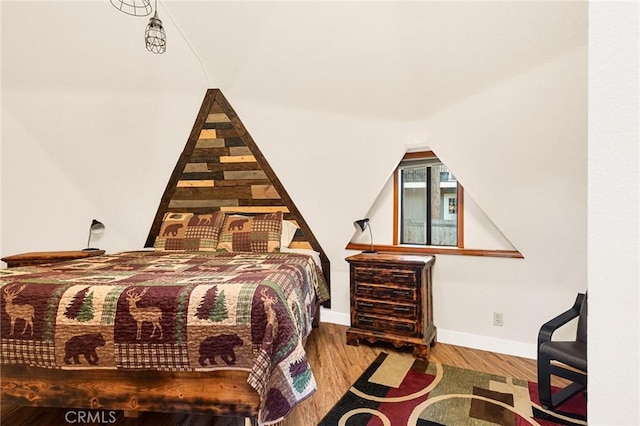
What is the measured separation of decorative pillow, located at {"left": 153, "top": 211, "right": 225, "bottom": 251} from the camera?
3195 millimetres

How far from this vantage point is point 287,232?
3.38 meters

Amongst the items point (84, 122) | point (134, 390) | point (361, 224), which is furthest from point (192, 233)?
point (134, 390)

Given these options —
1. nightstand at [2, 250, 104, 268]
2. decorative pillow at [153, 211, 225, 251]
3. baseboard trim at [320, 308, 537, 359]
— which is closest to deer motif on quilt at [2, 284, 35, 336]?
decorative pillow at [153, 211, 225, 251]

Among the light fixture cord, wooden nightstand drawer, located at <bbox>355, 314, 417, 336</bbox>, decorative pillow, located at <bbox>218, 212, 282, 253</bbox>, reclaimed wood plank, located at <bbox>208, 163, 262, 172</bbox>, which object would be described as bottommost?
wooden nightstand drawer, located at <bbox>355, 314, 417, 336</bbox>

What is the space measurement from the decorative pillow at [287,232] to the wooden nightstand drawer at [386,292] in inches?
34.1

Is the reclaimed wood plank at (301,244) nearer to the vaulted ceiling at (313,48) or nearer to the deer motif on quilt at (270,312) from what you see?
the vaulted ceiling at (313,48)

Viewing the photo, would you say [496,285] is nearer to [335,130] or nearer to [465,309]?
[465,309]

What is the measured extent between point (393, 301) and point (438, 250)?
2.14 feet

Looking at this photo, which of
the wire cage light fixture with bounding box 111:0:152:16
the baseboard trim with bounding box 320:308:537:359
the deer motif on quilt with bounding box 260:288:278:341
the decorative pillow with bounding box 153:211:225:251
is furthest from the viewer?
the decorative pillow with bounding box 153:211:225:251

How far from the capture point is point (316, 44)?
231 cm

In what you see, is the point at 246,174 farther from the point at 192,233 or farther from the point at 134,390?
the point at 134,390

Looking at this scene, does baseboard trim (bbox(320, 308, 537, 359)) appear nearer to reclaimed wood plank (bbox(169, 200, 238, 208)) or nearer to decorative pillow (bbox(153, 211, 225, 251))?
decorative pillow (bbox(153, 211, 225, 251))
